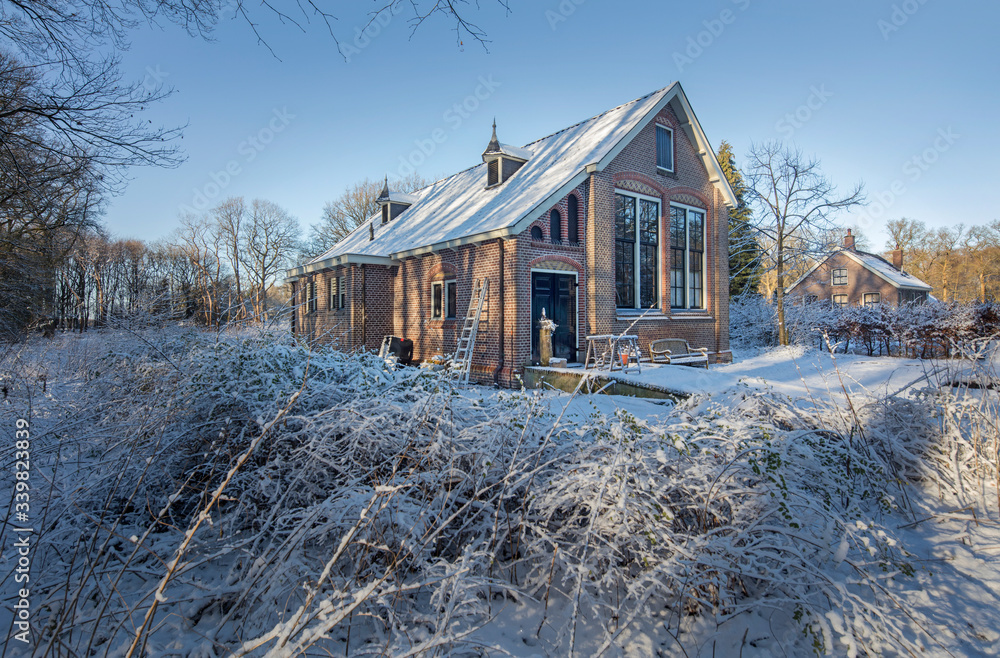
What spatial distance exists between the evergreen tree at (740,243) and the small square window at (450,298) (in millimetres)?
12348

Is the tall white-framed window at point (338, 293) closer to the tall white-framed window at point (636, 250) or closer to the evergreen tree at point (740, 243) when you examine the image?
the tall white-framed window at point (636, 250)

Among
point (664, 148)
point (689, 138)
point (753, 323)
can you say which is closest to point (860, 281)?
point (753, 323)

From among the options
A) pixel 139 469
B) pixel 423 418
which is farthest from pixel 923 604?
pixel 139 469

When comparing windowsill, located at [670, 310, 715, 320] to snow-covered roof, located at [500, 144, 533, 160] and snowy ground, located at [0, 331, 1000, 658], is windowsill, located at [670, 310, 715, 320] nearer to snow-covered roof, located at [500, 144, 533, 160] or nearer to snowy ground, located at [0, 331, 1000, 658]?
snow-covered roof, located at [500, 144, 533, 160]

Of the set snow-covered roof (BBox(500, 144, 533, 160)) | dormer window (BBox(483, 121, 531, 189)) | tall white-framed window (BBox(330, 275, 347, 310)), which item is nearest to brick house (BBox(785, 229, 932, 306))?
snow-covered roof (BBox(500, 144, 533, 160))

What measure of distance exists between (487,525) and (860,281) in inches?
1521

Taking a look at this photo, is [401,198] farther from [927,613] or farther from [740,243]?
[927,613]

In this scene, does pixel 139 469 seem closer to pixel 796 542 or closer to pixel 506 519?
pixel 506 519

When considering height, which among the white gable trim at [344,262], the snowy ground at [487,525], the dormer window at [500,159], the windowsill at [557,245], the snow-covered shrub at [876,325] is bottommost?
the snowy ground at [487,525]

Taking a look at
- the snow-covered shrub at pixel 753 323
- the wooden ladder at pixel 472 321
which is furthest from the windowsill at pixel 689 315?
the snow-covered shrub at pixel 753 323

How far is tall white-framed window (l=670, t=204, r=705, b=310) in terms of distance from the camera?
47.2 ft

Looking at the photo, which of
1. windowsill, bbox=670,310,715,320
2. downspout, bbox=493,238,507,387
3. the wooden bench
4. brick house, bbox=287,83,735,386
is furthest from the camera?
windowsill, bbox=670,310,715,320

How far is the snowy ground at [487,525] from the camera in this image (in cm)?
242

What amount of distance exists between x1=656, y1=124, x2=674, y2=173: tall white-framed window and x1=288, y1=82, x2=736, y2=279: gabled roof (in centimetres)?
67
